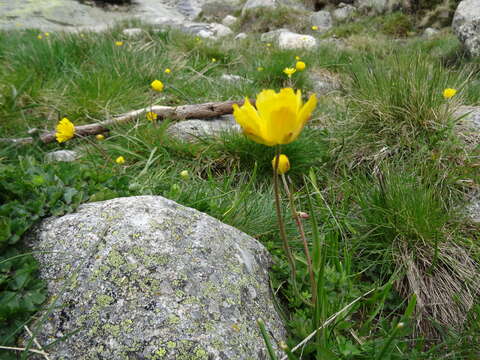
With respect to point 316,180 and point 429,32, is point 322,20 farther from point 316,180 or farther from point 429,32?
point 316,180

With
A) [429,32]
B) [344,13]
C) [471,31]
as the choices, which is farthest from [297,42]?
[344,13]

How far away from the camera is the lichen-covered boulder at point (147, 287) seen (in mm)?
1093

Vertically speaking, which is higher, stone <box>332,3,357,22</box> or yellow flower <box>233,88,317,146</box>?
yellow flower <box>233,88,317,146</box>

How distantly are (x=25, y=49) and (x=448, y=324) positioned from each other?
4888 millimetres

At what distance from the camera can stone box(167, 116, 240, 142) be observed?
3.04 metres

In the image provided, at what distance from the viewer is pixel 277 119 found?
0.95 m

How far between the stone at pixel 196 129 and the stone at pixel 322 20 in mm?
10577

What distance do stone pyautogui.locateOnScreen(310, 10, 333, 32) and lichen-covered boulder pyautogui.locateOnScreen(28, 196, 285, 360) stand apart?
41.2ft

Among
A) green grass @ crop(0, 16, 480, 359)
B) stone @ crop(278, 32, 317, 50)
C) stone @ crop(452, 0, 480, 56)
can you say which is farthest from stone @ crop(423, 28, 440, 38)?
green grass @ crop(0, 16, 480, 359)

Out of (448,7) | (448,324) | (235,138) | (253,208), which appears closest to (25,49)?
(235,138)

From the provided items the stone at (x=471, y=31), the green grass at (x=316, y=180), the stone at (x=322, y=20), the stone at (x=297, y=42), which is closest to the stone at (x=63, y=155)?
the green grass at (x=316, y=180)

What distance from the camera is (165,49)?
563 centimetres

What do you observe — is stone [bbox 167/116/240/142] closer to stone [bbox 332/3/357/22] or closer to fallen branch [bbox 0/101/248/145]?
fallen branch [bbox 0/101/248/145]

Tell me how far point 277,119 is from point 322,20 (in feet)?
43.9
